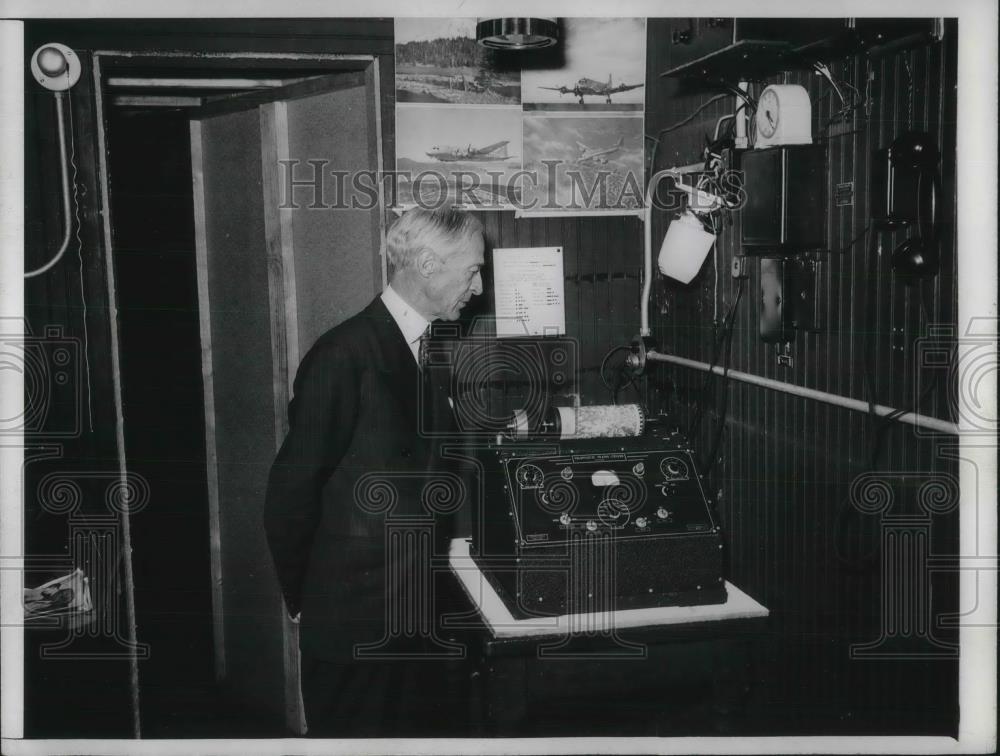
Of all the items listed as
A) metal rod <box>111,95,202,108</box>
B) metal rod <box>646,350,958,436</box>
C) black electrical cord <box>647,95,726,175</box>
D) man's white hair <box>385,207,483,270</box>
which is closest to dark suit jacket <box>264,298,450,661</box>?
man's white hair <box>385,207,483,270</box>

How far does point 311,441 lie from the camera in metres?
2.21

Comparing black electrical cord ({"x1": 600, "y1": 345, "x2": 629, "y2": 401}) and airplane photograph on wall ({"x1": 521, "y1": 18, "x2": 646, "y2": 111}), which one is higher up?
airplane photograph on wall ({"x1": 521, "y1": 18, "x2": 646, "y2": 111})

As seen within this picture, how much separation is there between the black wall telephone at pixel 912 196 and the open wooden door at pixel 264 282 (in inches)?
68.6

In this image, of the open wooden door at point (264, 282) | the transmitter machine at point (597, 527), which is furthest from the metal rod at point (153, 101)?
the transmitter machine at point (597, 527)

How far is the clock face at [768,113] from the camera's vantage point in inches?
79.4

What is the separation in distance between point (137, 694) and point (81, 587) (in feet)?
1.74

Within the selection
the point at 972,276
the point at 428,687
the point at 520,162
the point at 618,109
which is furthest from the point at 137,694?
the point at 972,276

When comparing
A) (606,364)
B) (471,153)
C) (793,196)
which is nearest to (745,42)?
(793,196)

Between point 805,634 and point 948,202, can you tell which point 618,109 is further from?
point 805,634

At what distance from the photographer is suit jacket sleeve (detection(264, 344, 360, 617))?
7.27 ft

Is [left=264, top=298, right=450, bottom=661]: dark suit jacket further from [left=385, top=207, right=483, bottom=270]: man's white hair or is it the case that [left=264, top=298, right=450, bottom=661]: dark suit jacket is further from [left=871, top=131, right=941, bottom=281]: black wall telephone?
[left=871, top=131, right=941, bottom=281]: black wall telephone

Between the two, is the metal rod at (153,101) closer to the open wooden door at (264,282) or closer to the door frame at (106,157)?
the open wooden door at (264,282)

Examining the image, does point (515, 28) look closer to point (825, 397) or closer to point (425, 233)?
point (425, 233)

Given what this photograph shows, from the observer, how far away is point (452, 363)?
301cm
